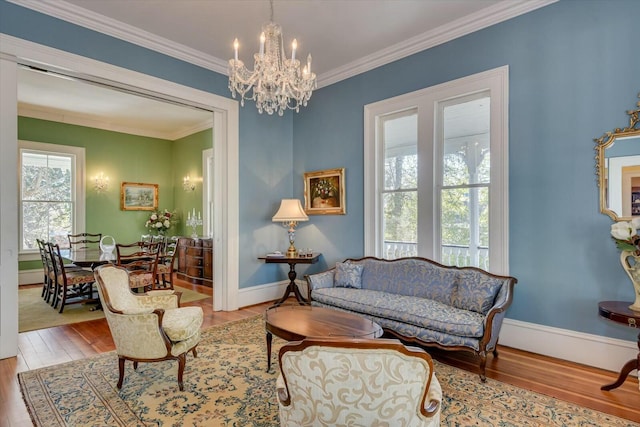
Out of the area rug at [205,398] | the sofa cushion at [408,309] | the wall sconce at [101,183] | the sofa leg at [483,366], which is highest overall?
the wall sconce at [101,183]

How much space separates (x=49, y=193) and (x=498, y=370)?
8.10m

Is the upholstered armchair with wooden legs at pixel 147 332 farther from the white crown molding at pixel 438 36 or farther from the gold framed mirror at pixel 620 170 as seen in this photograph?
the white crown molding at pixel 438 36

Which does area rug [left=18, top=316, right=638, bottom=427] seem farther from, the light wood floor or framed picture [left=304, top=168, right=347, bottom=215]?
framed picture [left=304, top=168, right=347, bottom=215]

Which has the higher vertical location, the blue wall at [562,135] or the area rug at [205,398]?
the blue wall at [562,135]

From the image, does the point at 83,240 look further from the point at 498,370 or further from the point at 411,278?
the point at 498,370

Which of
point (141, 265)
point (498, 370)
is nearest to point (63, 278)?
point (141, 265)

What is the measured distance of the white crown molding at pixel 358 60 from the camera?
10.8ft

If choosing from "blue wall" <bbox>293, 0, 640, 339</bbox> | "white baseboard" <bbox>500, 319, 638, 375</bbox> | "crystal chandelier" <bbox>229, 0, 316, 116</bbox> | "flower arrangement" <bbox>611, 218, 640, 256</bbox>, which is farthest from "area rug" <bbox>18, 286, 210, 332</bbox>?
"flower arrangement" <bbox>611, 218, 640, 256</bbox>

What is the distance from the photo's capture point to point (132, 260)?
5.13 m

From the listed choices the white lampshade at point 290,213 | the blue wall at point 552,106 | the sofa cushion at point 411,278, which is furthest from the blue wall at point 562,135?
the white lampshade at point 290,213

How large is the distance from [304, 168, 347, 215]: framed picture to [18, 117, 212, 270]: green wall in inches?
122

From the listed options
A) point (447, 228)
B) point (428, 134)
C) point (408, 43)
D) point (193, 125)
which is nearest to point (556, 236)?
point (447, 228)

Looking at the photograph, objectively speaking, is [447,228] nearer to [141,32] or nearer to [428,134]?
[428,134]

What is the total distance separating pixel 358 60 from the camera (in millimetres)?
4617
